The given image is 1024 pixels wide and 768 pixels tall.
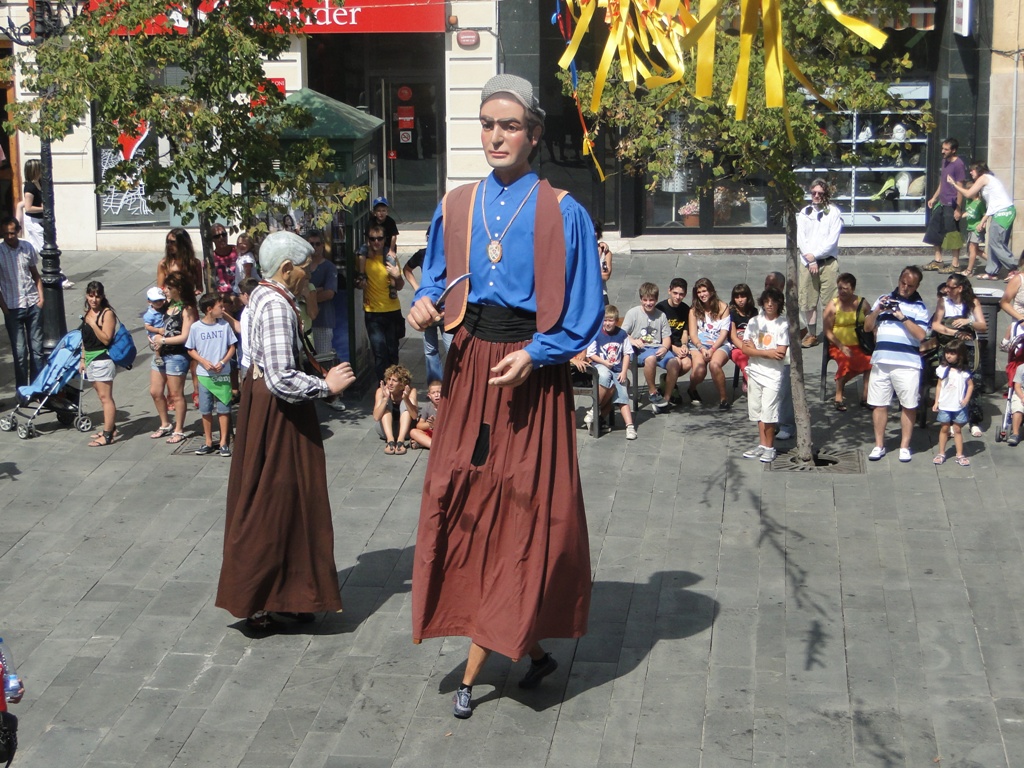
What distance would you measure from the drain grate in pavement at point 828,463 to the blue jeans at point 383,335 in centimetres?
354

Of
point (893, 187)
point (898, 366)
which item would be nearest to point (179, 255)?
point (898, 366)

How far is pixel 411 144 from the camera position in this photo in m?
20.1

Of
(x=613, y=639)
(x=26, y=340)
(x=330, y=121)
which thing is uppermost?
(x=330, y=121)

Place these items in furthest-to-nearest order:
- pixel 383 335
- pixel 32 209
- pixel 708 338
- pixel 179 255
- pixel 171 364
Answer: pixel 32 209
pixel 383 335
pixel 708 338
pixel 179 255
pixel 171 364

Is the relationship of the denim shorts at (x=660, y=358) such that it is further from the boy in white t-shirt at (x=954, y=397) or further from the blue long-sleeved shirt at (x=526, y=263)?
the blue long-sleeved shirt at (x=526, y=263)

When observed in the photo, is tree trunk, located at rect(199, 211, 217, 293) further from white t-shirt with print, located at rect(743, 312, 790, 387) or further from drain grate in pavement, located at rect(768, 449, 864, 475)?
drain grate in pavement, located at rect(768, 449, 864, 475)

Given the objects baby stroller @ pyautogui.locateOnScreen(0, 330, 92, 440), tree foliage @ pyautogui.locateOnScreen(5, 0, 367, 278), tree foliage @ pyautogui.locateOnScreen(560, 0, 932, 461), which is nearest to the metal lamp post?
tree foliage @ pyautogui.locateOnScreen(5, 0, 367, 278)

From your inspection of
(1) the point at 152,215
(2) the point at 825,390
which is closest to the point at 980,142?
(2) the point at 825,390

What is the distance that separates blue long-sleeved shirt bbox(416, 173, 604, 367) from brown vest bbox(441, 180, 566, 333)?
0.03 m

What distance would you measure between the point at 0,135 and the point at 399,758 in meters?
17.0

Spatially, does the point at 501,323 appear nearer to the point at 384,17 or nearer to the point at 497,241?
the point at 497,241

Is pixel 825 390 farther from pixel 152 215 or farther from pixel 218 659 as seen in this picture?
pixel 152 215

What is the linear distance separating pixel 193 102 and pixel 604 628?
19.1 feet

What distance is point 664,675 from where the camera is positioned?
683cm
